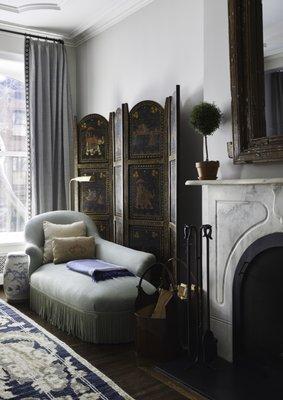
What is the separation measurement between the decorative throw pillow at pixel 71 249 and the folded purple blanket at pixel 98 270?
0.87ft

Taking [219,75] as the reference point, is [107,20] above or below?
above

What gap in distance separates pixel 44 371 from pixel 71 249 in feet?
4.40

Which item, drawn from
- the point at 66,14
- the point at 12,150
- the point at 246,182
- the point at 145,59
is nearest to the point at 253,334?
the point at 246,182

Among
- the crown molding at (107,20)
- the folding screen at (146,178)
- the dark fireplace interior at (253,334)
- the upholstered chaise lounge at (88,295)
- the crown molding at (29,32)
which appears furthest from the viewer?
the crown molding at (29,32)

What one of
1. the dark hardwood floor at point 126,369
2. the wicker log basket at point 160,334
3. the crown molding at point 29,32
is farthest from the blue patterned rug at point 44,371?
the crown molding at point 29,32

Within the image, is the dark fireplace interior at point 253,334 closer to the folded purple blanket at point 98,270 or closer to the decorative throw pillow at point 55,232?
the folded purple blanket at point 98,270

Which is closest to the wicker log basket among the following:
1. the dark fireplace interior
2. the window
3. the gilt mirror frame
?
the dark fireplace interior

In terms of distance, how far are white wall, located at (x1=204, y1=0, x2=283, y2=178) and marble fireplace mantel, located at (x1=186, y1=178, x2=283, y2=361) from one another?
132 millimetres

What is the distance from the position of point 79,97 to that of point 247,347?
341 cm

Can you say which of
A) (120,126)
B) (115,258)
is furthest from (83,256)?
(120,126)

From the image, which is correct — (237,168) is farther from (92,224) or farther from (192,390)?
(92,224)

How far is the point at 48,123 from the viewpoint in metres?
4.53

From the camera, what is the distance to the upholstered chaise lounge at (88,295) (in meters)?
2.74

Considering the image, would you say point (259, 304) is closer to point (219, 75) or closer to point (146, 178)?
point (219, 75)
